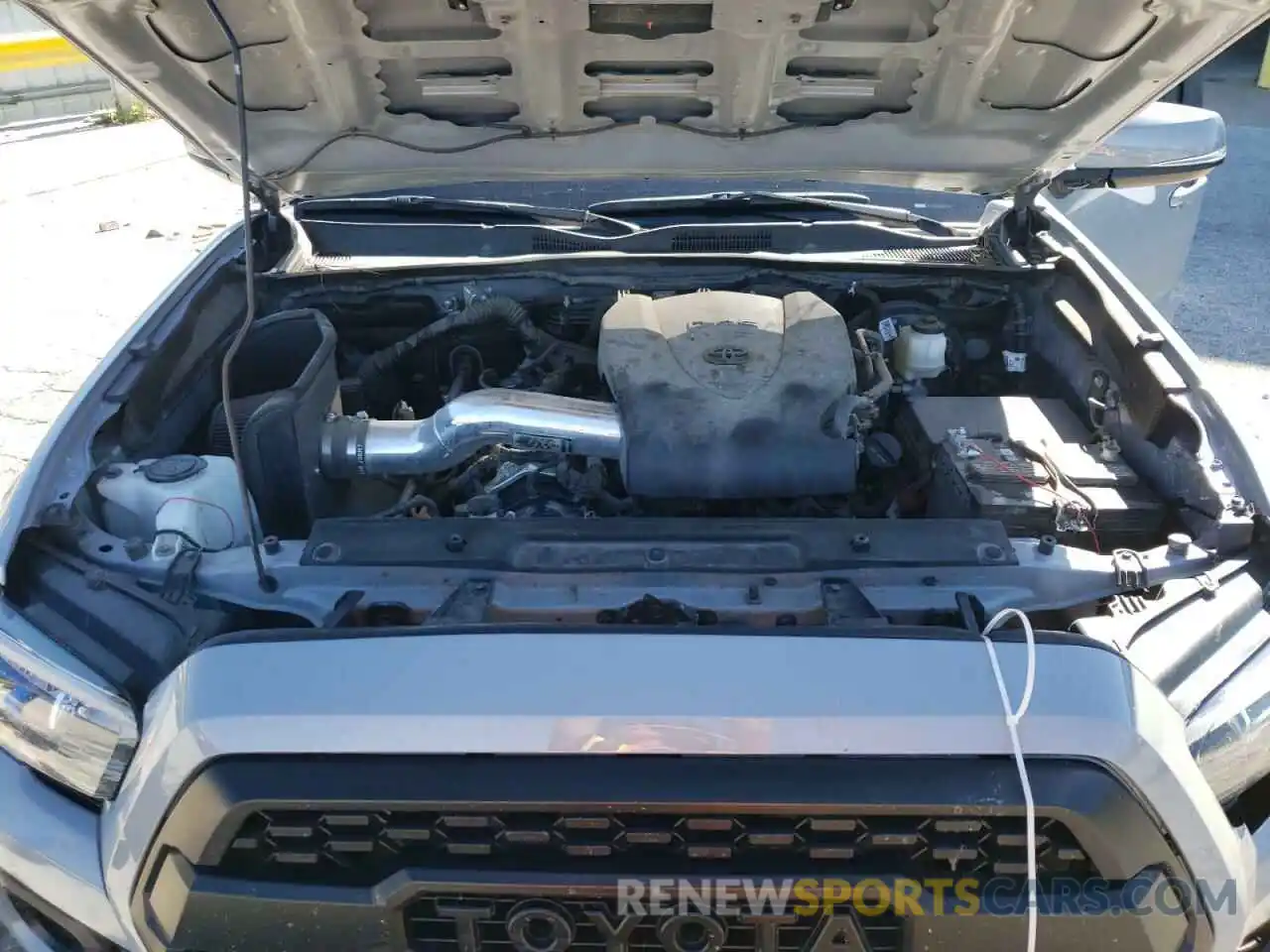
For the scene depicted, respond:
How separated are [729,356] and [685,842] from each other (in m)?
0.95

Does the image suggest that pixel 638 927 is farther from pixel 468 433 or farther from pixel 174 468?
pixel 174 468

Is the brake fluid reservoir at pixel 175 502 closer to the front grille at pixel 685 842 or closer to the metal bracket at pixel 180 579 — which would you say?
the metal bracket at pixel 180 579

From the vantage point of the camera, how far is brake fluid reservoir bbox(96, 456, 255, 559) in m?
1.79

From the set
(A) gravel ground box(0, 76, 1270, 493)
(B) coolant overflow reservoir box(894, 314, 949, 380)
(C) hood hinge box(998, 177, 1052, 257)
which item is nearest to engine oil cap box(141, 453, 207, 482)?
(B) coolant overflow reservoir box(894, 314, 949, 380)

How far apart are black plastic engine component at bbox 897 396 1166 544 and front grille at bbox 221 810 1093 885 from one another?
0.65m

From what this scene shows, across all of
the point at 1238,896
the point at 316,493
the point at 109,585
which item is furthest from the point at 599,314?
the point at 1238,896

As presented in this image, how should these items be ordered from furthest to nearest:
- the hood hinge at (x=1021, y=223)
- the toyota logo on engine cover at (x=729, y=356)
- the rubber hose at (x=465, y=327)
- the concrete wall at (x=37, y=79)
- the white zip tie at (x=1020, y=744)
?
the concrete wall at (x=37, y=79) < the hood hinge at (x=1021, y=223) < the rubber hose at (x=465, y=327) < the toyota logo on engine cover at (x=729, y=356) < the white zip tie at (x=1020, y=744)

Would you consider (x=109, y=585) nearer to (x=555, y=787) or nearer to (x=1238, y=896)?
(x=555, y=787)

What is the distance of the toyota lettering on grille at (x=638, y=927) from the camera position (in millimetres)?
1312

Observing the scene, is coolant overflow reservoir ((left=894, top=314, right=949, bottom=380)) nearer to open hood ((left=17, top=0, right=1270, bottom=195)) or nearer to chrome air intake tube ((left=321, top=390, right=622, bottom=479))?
open hood ((left=17, top=0, right=1270, bottom=195))

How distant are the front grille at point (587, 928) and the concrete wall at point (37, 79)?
11097 mm

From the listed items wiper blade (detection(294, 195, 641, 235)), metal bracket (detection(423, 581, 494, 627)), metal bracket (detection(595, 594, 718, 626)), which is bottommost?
metal bracket (detection(595, 594, 718, 626))

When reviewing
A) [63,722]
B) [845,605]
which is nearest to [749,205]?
[845,605]

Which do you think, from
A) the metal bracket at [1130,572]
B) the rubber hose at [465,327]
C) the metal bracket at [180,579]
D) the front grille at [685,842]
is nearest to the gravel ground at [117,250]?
the rubber hose at [465,327]
